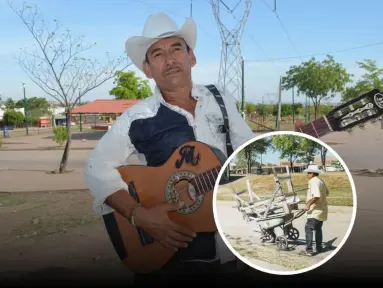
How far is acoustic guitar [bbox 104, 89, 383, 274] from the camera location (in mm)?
1861

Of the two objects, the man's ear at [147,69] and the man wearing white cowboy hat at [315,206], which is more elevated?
the man's ear at [147,69]

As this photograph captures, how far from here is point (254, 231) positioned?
188 centimetres

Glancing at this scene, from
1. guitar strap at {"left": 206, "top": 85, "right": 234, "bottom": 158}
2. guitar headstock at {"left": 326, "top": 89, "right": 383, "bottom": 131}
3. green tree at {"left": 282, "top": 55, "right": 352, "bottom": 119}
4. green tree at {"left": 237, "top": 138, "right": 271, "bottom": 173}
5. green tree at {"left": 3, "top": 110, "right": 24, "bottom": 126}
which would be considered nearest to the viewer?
guitar headstock at {"left": 326, "top": 89, "right": 383, "bottom": 131}

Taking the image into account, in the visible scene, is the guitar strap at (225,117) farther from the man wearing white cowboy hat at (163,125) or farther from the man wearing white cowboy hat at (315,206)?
the man wearing white cowboy hat at (315,206)

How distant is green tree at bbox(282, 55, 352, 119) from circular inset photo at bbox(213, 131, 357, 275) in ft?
7.68

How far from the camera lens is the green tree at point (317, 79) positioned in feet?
14.3

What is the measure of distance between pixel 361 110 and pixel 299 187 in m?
0.39

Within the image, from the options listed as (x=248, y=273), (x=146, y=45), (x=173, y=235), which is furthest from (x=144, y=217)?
(x=248, y=273)

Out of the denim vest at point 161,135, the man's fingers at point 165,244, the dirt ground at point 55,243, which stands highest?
the denim vest at point 161,135

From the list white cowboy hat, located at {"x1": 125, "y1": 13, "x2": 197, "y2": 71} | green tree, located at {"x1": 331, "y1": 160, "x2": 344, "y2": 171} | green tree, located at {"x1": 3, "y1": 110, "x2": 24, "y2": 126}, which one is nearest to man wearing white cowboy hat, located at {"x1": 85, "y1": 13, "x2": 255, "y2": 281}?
white cowboy hat, located at {"x1": 125, "y1": 13, "x2": 197, "y2": 71}

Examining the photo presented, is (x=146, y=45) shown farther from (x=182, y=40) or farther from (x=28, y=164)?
(x=28, y=164)

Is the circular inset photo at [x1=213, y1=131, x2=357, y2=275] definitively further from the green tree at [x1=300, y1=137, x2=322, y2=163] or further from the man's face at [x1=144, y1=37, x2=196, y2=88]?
the man's face at [x1=144, y1=37, x2=196, y2=88]

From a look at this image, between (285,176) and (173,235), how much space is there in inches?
21.2

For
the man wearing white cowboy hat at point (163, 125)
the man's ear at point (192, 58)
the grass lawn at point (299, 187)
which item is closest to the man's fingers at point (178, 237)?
the man wearing white cowboy hat at point (163, 125)
